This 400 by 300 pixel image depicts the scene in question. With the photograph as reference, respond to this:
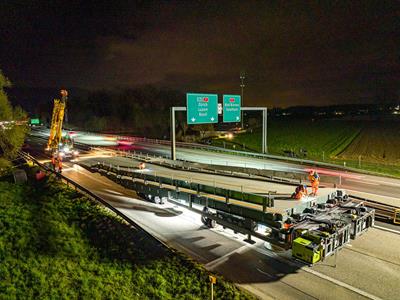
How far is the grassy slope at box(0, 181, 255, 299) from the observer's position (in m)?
8.33

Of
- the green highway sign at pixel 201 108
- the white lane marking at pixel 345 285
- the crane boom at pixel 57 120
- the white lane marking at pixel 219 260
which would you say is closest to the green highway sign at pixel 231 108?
the green highway sign at pixel 201 108

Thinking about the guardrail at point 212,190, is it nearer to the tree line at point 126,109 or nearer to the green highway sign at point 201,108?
the green highway sign at point 201,108

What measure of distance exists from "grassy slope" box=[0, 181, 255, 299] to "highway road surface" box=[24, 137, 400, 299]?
3.66 ft

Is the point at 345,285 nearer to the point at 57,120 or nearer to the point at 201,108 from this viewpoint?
the point at 201,108

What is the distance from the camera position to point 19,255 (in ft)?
30.7

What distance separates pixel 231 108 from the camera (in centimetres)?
3222

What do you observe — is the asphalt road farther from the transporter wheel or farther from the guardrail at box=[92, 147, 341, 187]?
the guardrail at box=[92, 147, 341, 187]

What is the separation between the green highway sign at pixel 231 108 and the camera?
3169 centimetres

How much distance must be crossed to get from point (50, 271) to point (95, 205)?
6.91 m

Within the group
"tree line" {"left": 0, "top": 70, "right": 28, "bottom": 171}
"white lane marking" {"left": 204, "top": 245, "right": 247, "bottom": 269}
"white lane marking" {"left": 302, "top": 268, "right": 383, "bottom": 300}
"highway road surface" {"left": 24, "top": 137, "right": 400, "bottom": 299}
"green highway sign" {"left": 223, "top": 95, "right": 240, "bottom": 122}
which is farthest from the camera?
"green highway sign" {"left": 223, "top": 95, "right": 240, "bottom": 122}

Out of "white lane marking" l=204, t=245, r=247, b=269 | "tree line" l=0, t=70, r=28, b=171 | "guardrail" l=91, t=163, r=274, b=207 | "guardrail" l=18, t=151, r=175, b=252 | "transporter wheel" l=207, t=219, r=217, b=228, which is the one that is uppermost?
"tree line" l=0, t=70, r=28, b=171

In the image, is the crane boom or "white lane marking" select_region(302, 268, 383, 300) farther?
the crane boom

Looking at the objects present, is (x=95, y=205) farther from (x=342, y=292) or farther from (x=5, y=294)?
(x=342, y=292)

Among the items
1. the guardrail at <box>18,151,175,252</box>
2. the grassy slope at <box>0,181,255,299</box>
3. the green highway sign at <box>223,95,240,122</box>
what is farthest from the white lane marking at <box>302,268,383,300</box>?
the green highway sign at <box>223,95,240,122</box>
